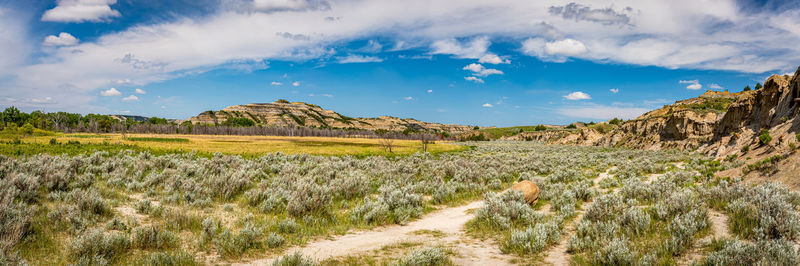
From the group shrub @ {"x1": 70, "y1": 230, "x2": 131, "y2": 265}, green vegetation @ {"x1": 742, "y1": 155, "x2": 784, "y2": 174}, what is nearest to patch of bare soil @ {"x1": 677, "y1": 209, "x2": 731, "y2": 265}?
green vegetation @ {"x1": 742, "y1": 155, "x2": 784, "y2": 174}

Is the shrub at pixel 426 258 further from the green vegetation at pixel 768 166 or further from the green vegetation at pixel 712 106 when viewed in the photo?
the green vegetation at pixel 712 106

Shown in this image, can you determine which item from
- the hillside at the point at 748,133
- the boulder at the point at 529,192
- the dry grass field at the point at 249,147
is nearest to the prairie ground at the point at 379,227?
the boulder at the point at 529,192

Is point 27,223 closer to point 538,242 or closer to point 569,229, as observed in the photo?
point 538,242

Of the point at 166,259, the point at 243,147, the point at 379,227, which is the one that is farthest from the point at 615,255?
the point at 243,147

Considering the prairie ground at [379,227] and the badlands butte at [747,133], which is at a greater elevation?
the badlands butte at [747,133]

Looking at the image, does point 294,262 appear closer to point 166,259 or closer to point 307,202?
point 166,259

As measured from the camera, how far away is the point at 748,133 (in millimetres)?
24359

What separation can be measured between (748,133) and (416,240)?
1210 inches

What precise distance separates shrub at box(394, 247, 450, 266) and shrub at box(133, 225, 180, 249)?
4.95 metres

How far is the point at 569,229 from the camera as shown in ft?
26.1

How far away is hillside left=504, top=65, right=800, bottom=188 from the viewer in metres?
13.8

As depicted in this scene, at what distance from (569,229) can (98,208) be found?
1223 cm

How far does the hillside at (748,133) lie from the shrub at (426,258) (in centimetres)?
1320

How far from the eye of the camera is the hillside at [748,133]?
45.3 feet
